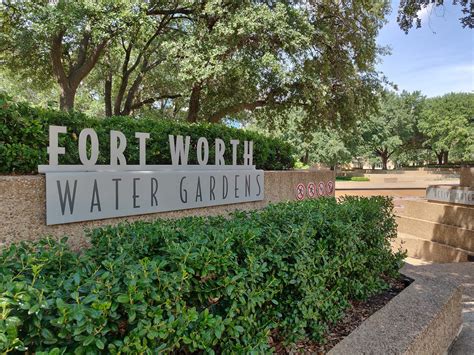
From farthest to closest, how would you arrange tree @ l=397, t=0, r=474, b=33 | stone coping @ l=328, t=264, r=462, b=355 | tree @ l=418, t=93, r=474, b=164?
tree @ l=418, t=93, r=474, b=164
tree @ l=397, t=0, r=474, b=33
stone coping @ l=328, t=264, r=462, b=355

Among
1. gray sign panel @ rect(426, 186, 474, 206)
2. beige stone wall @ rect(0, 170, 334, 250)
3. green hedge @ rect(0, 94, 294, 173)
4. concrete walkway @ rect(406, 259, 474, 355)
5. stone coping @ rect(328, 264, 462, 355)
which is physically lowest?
concrete walkway @ rect(406, 259, 474, 355)

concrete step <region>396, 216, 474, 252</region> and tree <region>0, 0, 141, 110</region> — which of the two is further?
tree <region>0, 0, 141, 110</region>

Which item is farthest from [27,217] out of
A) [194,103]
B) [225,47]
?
[194,103]

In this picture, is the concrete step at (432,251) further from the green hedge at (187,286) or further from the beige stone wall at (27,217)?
the beige stone wall at (27,217)

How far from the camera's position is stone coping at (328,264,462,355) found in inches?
93.3

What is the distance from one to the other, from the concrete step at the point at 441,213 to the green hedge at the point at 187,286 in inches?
225

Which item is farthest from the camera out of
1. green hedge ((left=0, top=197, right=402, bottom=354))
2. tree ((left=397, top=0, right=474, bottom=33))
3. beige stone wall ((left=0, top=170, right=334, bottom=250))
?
tree ((left=397, top=0, right=474, bottom=33))

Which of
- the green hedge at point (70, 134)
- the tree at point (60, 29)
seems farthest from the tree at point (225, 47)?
the green hedge at point (70, 134)

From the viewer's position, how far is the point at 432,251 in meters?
8.27

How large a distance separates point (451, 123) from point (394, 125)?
5.44 metres

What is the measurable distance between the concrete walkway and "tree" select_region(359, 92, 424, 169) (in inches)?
1256

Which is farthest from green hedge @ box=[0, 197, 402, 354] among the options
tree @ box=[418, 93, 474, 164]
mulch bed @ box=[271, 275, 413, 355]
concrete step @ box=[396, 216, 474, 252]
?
tree @ box=[418, 93, 474, 164]

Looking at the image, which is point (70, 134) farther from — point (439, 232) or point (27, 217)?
point (439, 232)

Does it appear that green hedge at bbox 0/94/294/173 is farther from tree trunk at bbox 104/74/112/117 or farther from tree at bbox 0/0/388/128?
tree trunk at bbox 104/74/112/117
